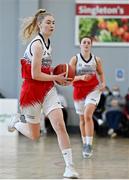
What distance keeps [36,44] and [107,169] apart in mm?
1765

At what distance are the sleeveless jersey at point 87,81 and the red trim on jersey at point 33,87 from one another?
5.67 ft

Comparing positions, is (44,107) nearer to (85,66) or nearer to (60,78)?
(60,78)

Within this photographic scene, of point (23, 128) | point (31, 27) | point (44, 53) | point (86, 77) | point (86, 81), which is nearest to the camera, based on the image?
point (44, 53)

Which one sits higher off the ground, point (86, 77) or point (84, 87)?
point (86, 77)

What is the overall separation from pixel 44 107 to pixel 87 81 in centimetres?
181

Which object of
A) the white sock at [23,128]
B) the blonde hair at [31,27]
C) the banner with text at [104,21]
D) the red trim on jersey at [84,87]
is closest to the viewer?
the blonde hair at [31,27]

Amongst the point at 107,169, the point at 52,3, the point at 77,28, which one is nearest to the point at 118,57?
the point at 77,28

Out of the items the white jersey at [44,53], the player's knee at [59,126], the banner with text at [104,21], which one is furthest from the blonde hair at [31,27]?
the banner with text at [104,21]

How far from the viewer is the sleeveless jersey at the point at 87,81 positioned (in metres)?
6.68

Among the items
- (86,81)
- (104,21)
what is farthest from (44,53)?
(104,21)

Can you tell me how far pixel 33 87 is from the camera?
16.3 feet

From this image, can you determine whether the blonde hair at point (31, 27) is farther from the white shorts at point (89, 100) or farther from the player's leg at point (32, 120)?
the white shorts at point (89, 100)

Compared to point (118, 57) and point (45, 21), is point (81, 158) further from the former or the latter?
point (118, 57)

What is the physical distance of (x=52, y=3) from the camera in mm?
10164
